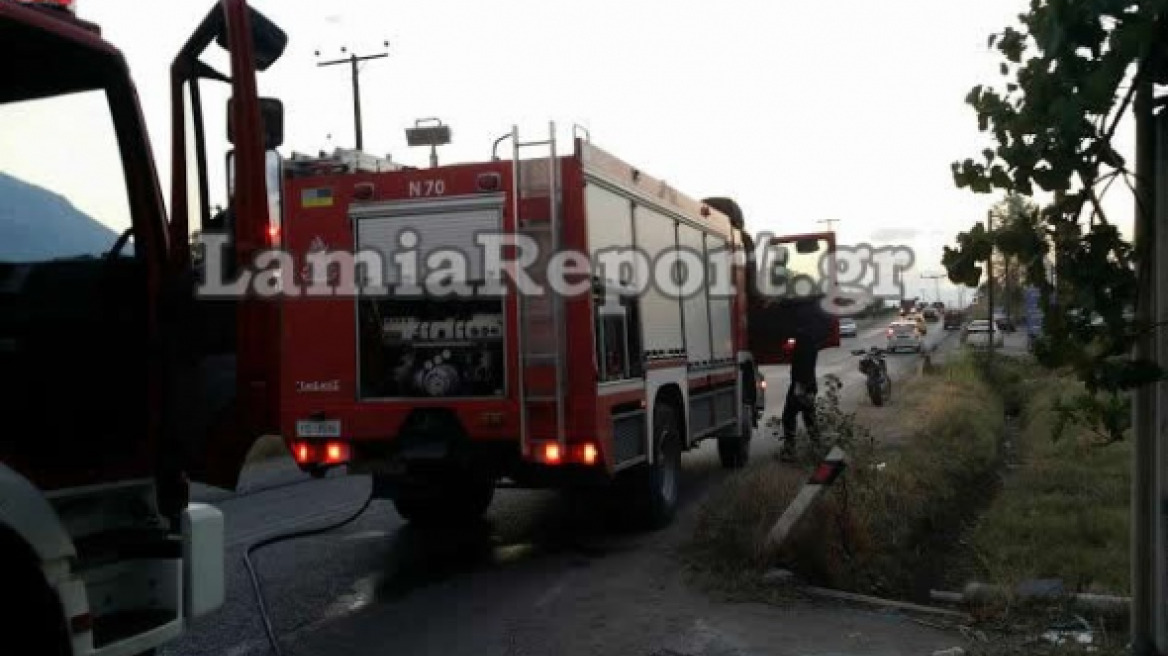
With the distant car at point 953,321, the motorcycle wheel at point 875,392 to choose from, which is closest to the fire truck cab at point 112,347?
the motorcycle wheel at point 875,392

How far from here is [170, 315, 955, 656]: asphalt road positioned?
566 centimetres

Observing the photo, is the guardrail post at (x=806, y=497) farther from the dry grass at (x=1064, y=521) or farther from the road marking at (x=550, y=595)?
the road marking at (x=550, y=595)

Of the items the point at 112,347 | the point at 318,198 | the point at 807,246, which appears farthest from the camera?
the point at 807,246

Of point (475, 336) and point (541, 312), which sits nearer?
point (541, 312)

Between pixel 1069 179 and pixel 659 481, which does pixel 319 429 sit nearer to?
pixel 659 481

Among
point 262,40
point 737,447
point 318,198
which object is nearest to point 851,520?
point 318,198

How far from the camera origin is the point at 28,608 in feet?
10.1

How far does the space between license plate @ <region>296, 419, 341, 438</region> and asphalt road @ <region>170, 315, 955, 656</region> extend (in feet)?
3.11

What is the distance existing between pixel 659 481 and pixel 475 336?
212 cm

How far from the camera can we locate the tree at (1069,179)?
3248mm

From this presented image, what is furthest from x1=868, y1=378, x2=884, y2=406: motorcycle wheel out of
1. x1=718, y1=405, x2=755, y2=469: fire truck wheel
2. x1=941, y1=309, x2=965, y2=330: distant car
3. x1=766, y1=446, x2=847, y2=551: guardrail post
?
x1=941, y1=309, x2=965, y2=330: distant car

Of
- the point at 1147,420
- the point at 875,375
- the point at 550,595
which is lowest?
the point at 550,595

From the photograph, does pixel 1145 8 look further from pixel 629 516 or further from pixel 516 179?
pixel 629 516

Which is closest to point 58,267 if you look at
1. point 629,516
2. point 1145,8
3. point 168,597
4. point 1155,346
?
point 168,597
